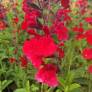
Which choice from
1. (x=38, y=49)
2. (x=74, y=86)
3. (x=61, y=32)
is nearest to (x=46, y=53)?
(x=38, y=49)

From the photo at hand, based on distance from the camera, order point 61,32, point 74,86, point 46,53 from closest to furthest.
→ point 46,53, point 61,32, point 74,86

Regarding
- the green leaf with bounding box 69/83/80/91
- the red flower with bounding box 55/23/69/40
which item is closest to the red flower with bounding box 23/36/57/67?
the red flower with bounding box 55/23/69/40

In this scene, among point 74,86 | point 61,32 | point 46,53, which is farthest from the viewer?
point 74,86

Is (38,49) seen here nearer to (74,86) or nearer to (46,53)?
(46,53)

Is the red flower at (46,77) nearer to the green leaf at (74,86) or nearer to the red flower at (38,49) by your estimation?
the red flower at (38,49)

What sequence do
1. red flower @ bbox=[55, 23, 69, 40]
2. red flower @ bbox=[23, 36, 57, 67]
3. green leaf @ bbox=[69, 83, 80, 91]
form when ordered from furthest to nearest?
green leaf @ bbox=[69, 83, 80, 91] → red flower @ bbox=[55, 23, 69, 40] → red flower @ bbox=[23, 36, 57, 67]

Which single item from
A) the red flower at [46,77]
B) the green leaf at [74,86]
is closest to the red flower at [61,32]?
the red flower at [46,77]

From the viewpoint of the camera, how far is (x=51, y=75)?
1423 millimetres

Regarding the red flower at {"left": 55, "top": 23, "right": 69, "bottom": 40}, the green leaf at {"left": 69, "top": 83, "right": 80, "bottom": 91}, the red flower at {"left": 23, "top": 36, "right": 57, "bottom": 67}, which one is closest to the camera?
the red flower at {"left": 23, "top": 36, "right": 57, "bottom": 67}

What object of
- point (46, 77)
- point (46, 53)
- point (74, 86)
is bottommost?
point (74, 86)

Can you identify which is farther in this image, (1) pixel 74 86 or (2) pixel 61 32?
(1) pixel 74 86

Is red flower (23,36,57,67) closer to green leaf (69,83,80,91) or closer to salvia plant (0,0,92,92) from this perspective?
salvia plant (0,0,92,92)

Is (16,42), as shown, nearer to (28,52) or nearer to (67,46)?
(67,46)

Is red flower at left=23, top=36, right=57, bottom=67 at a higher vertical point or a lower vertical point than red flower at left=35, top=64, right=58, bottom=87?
higher
